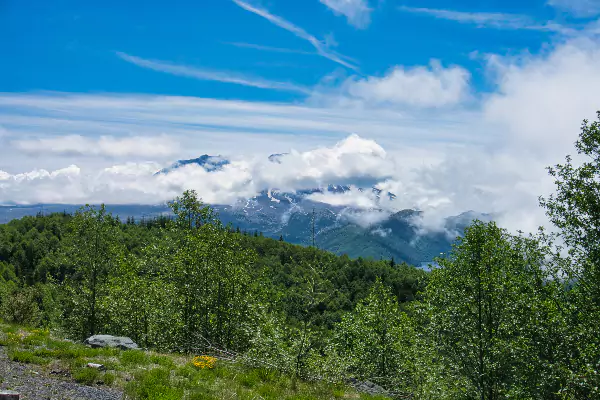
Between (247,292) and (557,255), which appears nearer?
(557,255)

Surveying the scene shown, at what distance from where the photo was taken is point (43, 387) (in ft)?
45.3

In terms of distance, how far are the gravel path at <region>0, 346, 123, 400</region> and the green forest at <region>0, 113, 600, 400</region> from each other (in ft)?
26.9

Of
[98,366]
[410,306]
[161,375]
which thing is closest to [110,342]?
[98,366]

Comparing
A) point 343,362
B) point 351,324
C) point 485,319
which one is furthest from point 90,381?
point 351,324

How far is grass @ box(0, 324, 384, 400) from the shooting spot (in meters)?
15.1

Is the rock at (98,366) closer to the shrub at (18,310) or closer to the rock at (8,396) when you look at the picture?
the rock at (8,396)

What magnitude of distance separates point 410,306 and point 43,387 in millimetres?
26694

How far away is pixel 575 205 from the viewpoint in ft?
83.5

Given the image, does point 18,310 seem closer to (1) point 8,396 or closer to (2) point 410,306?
(1) point 8,396

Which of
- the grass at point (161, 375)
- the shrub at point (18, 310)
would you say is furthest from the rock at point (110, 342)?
the shrub at point (18, 310)

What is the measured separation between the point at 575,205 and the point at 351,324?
2767 centimetres

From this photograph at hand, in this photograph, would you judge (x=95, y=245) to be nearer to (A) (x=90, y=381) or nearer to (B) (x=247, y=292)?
(B) (x=247, y=292)

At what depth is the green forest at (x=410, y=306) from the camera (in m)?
21.1

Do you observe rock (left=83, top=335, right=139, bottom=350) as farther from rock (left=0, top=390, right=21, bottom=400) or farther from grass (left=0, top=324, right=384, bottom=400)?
rock (left=0, top=390, right=21, bottom=400)
